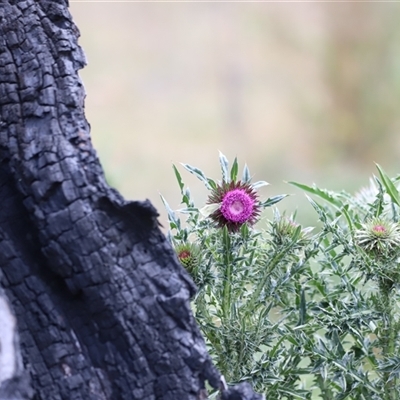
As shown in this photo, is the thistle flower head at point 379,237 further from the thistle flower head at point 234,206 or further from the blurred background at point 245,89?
the blurred background at point 245,89

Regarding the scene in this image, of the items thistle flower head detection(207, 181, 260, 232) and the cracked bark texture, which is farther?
thistle flower head detection(207, 181, 260, 232)

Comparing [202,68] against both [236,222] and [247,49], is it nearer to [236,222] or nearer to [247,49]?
[247,49]

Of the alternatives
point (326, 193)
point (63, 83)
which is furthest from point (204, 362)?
point (326, 193)

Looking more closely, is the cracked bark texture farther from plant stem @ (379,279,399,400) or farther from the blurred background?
the blurred background

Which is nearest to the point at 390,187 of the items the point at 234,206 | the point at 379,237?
the point at 379,237

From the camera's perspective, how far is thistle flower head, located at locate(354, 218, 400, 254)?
0.68 meters

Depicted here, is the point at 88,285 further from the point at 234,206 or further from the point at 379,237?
the point at 379,237

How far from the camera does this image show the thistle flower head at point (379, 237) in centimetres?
68

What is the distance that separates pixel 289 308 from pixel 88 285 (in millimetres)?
333

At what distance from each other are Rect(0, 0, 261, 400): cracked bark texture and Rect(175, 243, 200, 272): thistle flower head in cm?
15

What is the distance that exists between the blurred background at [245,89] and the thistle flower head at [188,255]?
5.62 feet

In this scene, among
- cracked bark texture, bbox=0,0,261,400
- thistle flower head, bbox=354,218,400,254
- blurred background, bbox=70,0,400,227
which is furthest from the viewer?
blurred background, bbox=70,0,400,227

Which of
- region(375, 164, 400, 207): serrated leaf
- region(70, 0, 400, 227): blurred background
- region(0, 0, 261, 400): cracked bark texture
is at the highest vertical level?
region(70, 0, 400, 227): blurred background

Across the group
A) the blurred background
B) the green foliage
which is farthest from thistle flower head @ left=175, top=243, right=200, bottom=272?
the blurred background
